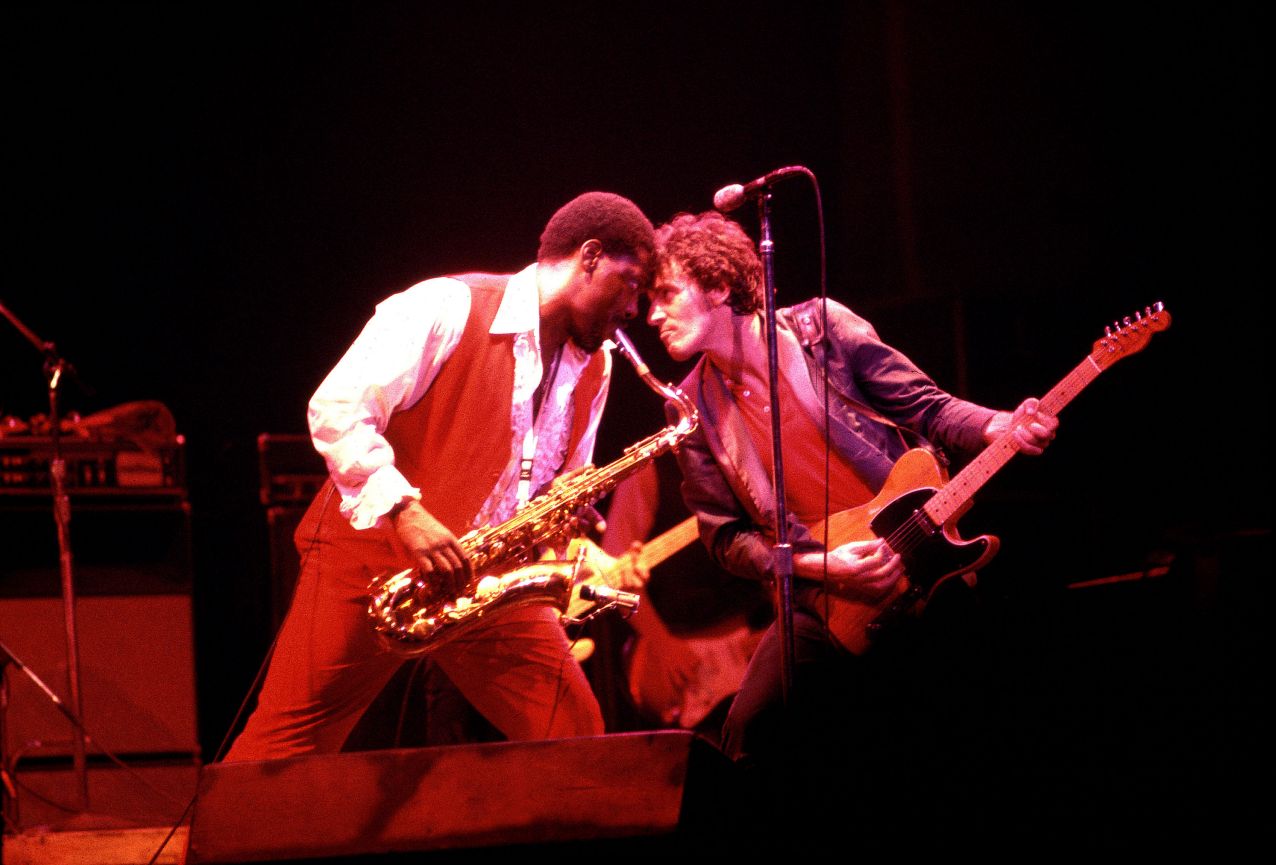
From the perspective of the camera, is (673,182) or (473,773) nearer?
(473,773)

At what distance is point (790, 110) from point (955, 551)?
13.4ft

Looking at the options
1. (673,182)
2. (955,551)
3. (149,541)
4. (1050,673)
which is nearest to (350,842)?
(1050,673)

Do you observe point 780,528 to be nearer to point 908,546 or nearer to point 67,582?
point 908,546

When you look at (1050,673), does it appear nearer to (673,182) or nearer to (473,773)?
(473,773)

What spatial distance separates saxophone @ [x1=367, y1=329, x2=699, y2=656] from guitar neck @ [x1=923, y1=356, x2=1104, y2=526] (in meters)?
0.86

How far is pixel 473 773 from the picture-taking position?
229cm

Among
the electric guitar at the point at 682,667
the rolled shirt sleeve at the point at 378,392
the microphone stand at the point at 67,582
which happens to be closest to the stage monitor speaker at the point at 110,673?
the microphone stand at the point at 67,582

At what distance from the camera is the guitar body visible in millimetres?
3529

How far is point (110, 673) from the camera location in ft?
17.3

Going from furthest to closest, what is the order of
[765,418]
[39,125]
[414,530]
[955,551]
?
[39,125], [765,418], [955,551], [414,530]

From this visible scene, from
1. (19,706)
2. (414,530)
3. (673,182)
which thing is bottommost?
(19,706)

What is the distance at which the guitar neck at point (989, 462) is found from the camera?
340 centimetres

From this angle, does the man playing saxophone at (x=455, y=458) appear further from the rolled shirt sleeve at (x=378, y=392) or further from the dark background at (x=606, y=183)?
the dark background at (x=606, y=183)

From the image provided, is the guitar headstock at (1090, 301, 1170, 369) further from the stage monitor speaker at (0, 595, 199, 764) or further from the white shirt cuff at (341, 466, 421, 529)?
the stage monitor speaker at (0, 595, 199, 764)
